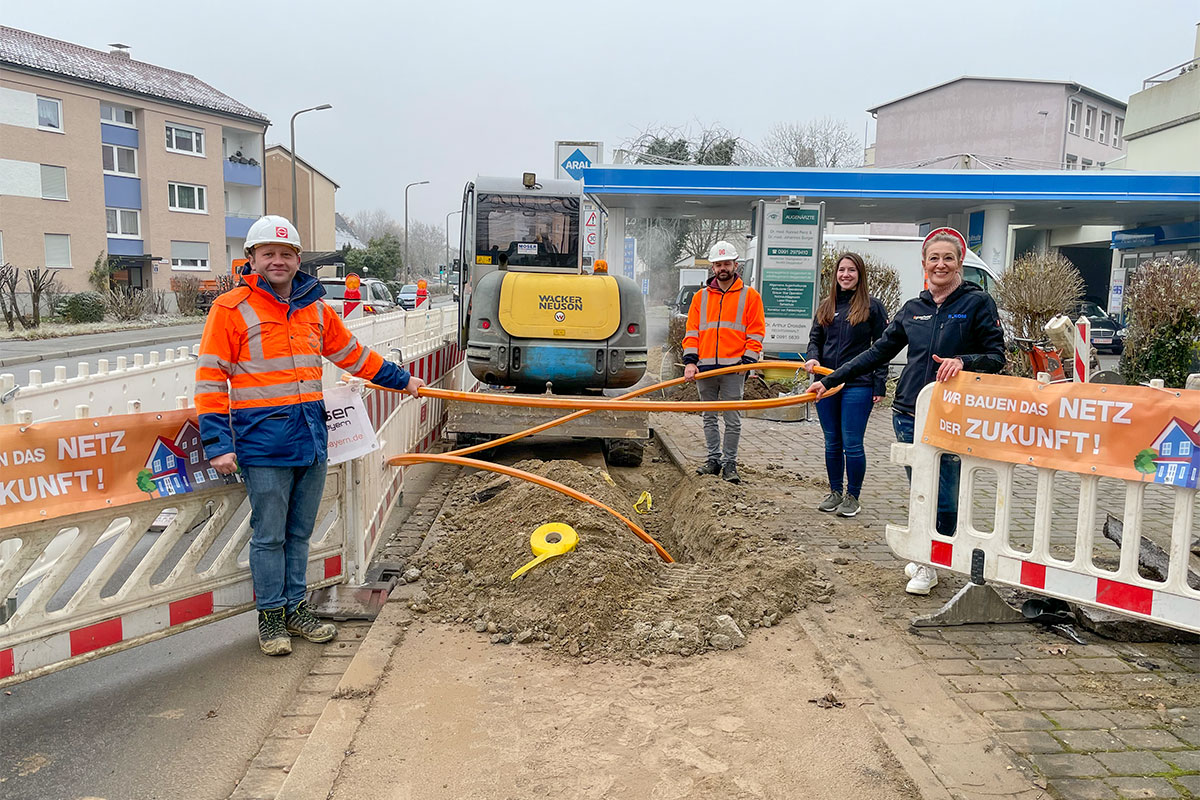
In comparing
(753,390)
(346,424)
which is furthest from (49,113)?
(346,424)

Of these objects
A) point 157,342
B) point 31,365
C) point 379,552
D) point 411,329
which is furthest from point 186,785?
point 157,342

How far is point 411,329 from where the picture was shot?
→ 1012 cm

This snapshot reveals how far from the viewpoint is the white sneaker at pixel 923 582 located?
4.99 m

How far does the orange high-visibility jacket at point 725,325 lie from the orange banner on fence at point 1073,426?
3.43m

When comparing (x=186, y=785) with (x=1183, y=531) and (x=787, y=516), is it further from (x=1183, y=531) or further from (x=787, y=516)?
(x=787, y=516)

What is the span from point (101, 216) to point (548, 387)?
128 feet

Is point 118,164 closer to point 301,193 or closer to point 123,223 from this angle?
point 123,223

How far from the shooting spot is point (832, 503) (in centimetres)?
694

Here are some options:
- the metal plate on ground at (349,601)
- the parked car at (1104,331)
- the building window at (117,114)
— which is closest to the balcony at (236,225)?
the building window at (117,114)

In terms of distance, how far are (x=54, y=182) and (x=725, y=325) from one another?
40.6 m

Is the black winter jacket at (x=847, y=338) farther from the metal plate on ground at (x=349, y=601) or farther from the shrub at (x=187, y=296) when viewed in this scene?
the shrub at (x=187, y=296)

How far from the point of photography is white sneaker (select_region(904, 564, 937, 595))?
4.99 meters

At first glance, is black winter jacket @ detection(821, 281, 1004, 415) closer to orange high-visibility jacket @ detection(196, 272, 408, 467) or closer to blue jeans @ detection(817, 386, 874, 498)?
blue jeans @ detection(817, 386, 874, 498)

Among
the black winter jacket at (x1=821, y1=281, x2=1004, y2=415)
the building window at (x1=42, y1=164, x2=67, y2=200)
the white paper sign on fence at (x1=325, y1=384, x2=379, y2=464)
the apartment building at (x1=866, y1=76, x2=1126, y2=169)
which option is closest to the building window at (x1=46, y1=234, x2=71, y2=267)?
the building window at (x1=42, y1=164, x2=67, y2=200)
